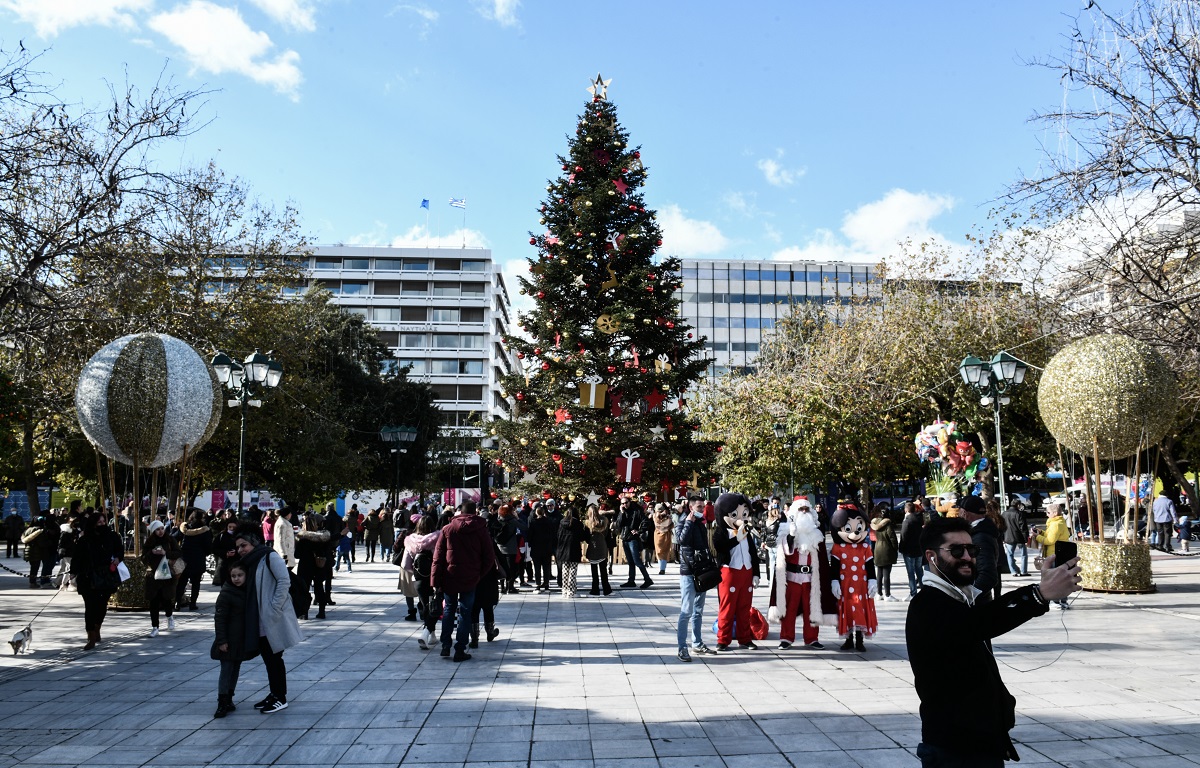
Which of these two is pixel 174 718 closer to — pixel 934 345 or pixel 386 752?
pixel 386 752

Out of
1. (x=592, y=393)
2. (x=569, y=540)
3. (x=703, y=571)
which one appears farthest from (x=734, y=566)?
(x=592, y=393)

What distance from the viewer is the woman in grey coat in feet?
23.5

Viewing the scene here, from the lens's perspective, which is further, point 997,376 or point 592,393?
point 592,393

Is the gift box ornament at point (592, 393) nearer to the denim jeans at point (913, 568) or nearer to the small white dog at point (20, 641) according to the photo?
the denim jeans at point (913, 568)

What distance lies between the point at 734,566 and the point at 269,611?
16.6 feet

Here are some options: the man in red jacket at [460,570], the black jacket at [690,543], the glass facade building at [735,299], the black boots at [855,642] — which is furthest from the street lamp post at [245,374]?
the glass facade building at [735,299]

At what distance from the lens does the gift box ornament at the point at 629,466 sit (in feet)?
76.7

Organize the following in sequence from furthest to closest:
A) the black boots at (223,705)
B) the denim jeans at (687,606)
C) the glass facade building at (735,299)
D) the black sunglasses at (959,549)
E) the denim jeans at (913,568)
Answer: the glass facade building at (735,299)
the denim jeans at (913,568)
the denim jeans at (687,606)
the black boots at (223,705)
the black sunglasses at (959,549)

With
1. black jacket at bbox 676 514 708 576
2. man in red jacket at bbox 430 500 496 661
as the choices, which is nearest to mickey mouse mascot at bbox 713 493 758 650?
black jacket at bbox 676 514 708 576

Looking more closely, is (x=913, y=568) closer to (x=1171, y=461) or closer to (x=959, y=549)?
(x=959, y=549)

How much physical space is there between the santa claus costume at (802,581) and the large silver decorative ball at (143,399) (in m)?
8.59

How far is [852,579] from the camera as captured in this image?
980 cm

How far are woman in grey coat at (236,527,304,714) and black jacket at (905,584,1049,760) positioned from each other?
213 inches

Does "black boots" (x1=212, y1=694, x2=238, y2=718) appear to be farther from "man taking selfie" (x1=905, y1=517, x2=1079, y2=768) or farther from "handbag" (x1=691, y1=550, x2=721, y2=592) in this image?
"man taking selfie" (x1=905, y1=517, x2=1079, y2=768)
